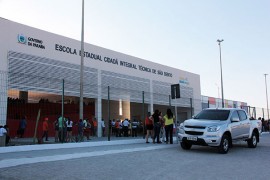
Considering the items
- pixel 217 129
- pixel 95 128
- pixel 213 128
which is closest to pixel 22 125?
pixel 95 128

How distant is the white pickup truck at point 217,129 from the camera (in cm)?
1125

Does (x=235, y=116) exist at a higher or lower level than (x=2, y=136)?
higher

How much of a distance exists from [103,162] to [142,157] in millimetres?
1564

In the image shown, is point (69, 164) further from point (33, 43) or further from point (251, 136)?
point (33, 43)

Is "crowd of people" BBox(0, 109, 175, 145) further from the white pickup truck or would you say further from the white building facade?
the white pickup truck

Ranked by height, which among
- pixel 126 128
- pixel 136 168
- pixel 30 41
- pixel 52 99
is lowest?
pixel 136 168

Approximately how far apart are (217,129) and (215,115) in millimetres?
1441

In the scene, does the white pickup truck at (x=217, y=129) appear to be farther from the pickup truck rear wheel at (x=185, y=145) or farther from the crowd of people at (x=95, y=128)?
the crowd of people at (x=95, y=128)

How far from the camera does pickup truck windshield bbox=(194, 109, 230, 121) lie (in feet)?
40.6

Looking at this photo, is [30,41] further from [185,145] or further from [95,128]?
[185,145]

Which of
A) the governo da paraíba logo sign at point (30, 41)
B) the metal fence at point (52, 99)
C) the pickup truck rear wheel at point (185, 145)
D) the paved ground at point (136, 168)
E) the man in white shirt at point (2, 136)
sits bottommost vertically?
the paved ground at point (136, 168)

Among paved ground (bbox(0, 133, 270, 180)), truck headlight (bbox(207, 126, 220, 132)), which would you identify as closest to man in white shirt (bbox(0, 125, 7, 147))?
paved ground (bbox(0, 133, 270, 180))

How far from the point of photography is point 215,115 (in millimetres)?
12641

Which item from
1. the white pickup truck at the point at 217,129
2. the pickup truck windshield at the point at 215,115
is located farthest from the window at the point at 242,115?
the pickup truck windshield at the point at 215,115
